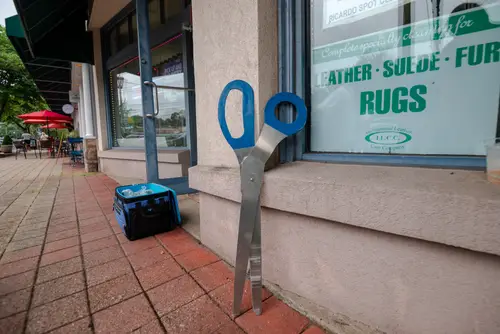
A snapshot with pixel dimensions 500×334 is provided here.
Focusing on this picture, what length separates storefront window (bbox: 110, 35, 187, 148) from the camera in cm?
377

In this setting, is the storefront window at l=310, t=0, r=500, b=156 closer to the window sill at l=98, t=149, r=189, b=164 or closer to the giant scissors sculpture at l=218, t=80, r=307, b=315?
the giant scissors sculpture at l=218, t=80, r=307, b=315

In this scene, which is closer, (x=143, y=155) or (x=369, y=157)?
(x=369, y=157)

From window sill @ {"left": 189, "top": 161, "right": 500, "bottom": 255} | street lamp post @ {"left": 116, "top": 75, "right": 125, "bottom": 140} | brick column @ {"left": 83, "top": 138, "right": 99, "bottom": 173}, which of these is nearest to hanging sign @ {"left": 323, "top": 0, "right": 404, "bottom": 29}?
window sill @ {"left": 189, "top": 161, "right": 500, "bottom": 255}

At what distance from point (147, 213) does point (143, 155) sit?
99.0 inches

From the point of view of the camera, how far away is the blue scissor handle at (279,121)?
1.16 m

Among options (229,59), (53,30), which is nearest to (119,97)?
(53,30)

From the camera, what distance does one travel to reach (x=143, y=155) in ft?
14.1

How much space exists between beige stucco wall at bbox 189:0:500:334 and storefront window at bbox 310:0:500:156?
19cm

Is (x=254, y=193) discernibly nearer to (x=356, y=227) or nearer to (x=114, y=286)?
(x=356, y=227)

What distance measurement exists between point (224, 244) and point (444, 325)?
1.14 m

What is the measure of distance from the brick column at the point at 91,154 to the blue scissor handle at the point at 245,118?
6019 mm

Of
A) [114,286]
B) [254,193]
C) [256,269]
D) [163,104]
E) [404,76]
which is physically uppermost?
[163,104]

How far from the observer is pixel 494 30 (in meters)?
0.97

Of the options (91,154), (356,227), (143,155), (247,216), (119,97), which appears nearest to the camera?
(356,227)
